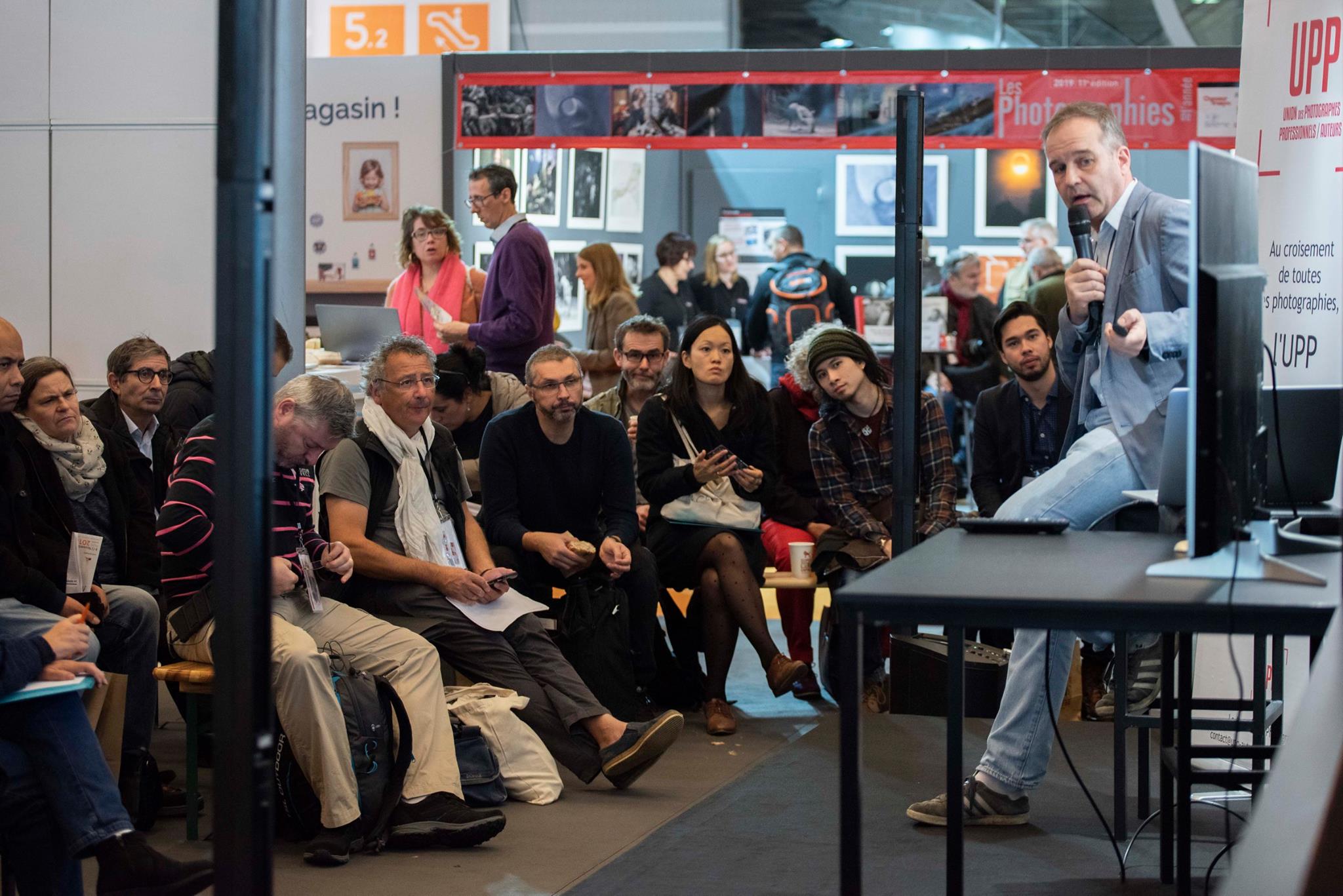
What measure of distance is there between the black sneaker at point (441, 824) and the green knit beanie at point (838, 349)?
6.85 ft

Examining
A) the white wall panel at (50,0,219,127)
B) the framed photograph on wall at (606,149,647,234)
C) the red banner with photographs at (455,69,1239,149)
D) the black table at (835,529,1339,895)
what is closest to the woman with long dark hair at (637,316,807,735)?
the white wall panel at (50,0,219,127)

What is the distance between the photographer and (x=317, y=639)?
3619 mm

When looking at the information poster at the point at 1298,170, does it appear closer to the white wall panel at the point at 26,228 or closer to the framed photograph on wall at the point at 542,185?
the white wall panel at the point at 26,228

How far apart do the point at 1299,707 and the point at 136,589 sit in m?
3.10

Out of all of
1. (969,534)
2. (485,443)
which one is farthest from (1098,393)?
(485,443)

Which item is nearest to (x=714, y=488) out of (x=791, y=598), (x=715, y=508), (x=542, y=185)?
(x=715, y=508)

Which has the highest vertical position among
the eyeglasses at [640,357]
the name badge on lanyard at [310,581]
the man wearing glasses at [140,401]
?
the eyeglasses at [640,357]

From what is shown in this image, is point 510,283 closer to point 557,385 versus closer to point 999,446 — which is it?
point 557,385

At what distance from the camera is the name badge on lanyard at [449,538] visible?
4.08 meters

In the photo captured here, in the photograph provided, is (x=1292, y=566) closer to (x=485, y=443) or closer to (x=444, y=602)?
(x=444, y=602)

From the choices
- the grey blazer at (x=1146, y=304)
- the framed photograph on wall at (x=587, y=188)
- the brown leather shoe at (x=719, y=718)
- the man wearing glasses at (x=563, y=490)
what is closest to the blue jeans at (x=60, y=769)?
the man wearing glasses at (x=563, y=490)

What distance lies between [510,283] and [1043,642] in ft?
10.3

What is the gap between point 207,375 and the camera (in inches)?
187

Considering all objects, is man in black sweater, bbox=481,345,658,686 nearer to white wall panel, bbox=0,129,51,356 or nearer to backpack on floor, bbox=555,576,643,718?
backpack on floor, bbox=555,576,643,718
